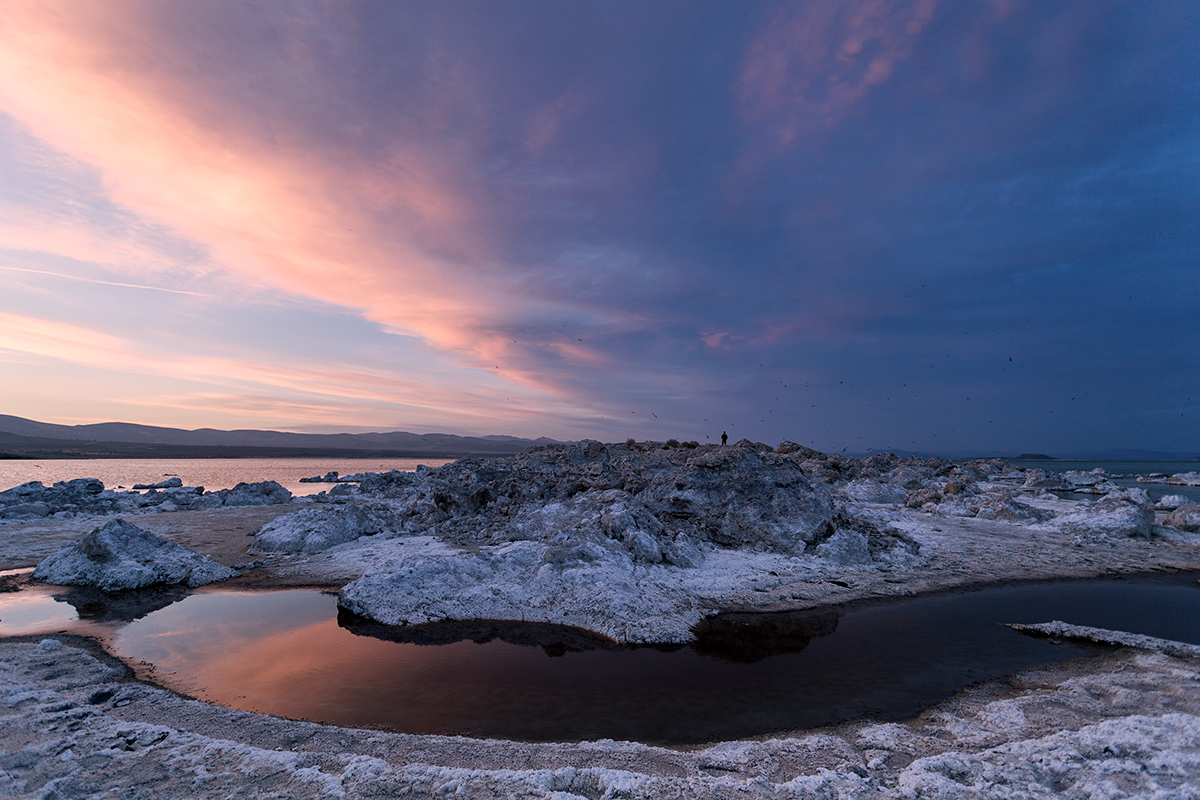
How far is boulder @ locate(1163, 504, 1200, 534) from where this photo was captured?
1953 centimetres

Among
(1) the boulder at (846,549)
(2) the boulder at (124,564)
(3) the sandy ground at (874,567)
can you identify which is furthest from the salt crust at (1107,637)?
A: (2) the boulder at (124,564)

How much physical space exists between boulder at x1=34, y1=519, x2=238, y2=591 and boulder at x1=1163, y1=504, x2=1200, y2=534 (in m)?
34.8

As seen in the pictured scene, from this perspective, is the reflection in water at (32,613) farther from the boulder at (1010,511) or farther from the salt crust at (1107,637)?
the boulder at (1010,511)

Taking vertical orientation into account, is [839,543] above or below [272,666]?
above

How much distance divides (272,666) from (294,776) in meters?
3.83

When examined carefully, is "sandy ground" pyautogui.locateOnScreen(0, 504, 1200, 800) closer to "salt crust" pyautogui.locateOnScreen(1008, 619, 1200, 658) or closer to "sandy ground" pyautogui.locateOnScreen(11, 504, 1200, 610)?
"salt crust" pyautogui.locateOnScreen(1008, 619, 1200, 658)

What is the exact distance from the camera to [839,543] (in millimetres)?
14523

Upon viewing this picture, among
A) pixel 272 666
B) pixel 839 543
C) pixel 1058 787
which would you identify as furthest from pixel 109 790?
pixel 839 543

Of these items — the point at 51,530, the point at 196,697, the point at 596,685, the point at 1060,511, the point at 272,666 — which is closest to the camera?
the point at 196,697

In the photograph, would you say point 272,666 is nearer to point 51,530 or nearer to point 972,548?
point 51,530

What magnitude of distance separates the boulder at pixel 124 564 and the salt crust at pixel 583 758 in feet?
20.9

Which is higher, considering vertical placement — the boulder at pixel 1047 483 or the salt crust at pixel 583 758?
the boulder at pixel 1047 483

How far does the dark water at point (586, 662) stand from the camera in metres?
6.46

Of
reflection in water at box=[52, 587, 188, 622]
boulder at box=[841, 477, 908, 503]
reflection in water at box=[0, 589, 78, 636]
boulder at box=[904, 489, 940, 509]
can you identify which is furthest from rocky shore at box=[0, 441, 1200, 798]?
boulder at box=[841, 477, 908, 503]
